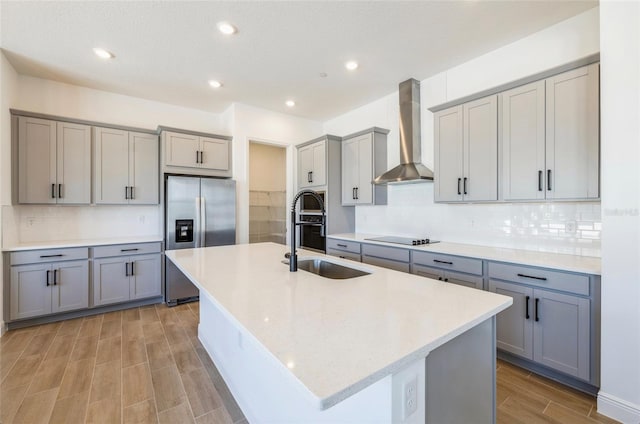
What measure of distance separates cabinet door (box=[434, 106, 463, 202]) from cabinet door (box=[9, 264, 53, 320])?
4389 millimetres

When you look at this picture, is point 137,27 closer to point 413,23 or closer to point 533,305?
point 413,23

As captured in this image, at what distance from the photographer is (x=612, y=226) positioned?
1706 mm

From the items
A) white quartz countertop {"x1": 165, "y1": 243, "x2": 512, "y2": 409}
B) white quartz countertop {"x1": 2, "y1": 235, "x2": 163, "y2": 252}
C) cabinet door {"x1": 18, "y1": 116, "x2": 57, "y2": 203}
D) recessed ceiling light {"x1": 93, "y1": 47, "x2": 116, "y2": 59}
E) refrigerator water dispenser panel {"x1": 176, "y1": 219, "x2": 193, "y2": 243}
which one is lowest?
white quartz countertop {"x1": 165, "y1": 243, "x2": 512, "y2": 409}

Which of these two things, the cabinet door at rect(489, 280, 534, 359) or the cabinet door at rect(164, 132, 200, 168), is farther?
the cabinet door at rect(164, 132, 200, 168)

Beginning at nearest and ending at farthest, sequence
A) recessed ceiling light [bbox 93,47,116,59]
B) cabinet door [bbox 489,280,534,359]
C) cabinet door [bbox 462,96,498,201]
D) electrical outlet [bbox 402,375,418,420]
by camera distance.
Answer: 1. electrical outlet [bbox 402,375,418,420]
2. cabinet door [bbox 489,280,534,359]
3. cabinet door [bbox 462,96,498,201]
4. recessed ceiling light [bbox 93,47,116,59]

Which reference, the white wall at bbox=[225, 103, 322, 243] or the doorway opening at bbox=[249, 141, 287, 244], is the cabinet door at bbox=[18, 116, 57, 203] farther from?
the doorway opening at bbox=[249, 141, 287, 244]

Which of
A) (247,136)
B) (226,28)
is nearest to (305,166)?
(247,136)

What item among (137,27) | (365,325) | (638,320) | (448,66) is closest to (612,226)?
(638,320)

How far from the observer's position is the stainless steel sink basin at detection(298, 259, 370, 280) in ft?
6.52

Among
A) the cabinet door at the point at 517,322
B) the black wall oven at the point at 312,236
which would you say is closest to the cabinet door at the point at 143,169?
the black wall oven at the point at 312,236

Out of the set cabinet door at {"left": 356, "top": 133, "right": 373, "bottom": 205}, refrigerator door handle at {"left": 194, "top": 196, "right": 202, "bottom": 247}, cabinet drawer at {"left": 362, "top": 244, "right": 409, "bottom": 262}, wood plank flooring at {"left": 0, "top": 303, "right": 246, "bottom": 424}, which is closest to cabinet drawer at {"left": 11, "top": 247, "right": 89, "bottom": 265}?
wood plank flooring at {"left": 0, "top": 303, "right": 246, "bottom": 424}

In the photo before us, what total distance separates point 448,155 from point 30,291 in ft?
15.4

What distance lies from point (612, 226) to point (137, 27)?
3857 millimetres

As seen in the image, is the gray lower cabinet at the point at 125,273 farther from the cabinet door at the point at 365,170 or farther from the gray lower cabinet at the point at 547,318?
the gray lower cabinet at the point at 547,318
